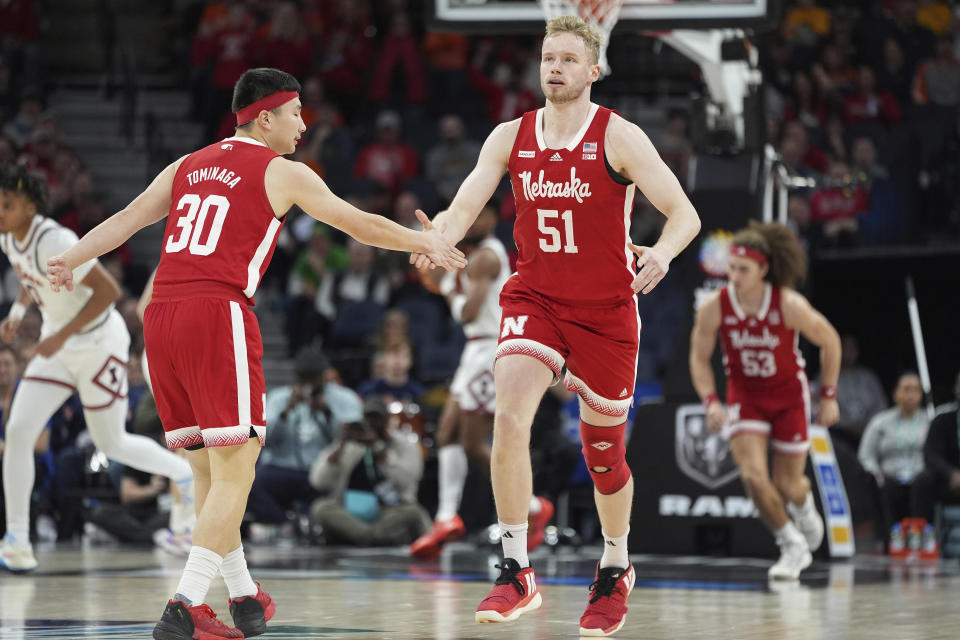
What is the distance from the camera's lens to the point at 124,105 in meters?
18.4

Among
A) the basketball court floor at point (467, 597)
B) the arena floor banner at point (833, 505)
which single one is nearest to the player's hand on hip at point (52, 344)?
the basketball court floor at point (467, 597)

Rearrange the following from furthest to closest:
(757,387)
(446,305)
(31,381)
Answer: (446,305)
(757,387)
(31,381)

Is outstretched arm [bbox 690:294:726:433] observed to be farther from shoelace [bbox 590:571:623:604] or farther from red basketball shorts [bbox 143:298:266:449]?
red basketball shorts [bbox 143:298:266:449]

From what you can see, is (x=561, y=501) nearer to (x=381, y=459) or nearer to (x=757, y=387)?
(x=381, y=459)

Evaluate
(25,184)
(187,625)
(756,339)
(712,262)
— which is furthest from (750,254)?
(187,625)

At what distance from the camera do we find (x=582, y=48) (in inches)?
244

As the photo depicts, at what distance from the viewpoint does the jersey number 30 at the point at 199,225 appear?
566 cm

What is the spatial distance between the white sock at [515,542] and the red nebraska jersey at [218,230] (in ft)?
4.67

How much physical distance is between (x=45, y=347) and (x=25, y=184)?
3.20ft

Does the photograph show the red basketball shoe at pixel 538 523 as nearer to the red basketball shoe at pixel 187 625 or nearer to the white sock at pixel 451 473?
the white sock at pixel 451 473

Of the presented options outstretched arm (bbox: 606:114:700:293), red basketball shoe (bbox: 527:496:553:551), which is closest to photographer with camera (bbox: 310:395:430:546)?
red basketball shoe (bbox: 527:496:553:551)

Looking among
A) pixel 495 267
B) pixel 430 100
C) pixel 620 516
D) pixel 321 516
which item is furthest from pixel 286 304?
pixel 620 516

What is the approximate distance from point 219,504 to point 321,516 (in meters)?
6.30

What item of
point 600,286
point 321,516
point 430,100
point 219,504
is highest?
point 430,100
